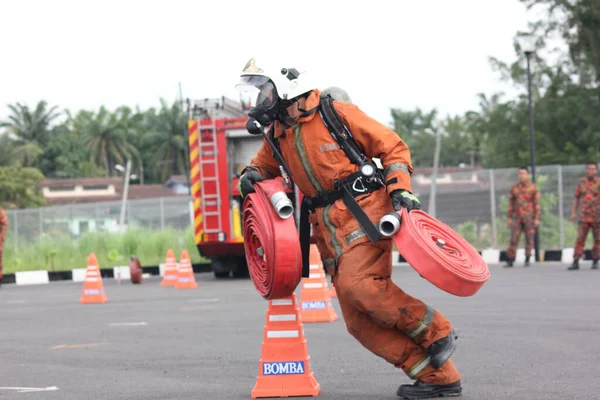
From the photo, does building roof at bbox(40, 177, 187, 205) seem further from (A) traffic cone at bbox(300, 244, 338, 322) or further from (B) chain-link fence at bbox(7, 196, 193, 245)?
(A) traffic cone at bbox(300, 244, 338, 322)

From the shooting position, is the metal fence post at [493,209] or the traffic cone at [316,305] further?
the metal fence post at [493,209]

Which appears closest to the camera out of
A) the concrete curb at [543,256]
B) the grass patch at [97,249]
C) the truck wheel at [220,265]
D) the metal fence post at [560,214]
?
the truck wheel at [220,265]

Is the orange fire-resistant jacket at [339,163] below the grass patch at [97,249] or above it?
above

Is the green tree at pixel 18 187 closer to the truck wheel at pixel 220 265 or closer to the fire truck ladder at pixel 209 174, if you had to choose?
the truck wheel at pixel 220 265

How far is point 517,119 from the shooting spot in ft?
132

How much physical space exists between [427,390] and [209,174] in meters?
13.8

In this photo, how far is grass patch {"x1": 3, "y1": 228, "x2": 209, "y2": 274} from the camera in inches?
1083

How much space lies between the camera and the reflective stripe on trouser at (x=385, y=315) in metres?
5.44

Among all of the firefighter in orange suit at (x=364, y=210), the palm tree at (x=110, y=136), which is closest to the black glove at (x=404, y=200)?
the firefighter in orange suit at (x=364, y=210)

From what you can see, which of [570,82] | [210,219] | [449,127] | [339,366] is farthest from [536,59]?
[449,127]

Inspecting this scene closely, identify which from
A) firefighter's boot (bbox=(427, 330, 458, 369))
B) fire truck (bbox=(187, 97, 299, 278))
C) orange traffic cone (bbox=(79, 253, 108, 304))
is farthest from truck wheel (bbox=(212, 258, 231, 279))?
firefighter's boot (bbox=(427, 330, 458, 369))

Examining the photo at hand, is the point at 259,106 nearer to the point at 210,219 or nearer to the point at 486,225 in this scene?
the point at 210,219

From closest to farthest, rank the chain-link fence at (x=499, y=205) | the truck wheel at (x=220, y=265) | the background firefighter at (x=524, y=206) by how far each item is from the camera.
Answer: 1. the background firefighter at (x=524, y=206)
2. the truck wheel at (x=220, y=265)
3. the chain-link fence at (x=499, y=205)

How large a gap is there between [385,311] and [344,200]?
668 millimetres
